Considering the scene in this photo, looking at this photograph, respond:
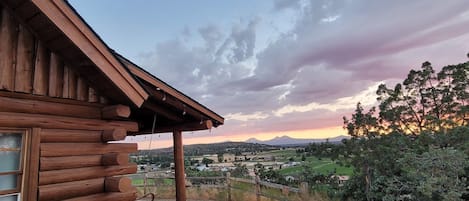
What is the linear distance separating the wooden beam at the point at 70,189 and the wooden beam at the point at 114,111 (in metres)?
0.92

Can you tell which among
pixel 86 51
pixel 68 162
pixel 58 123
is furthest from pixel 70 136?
pixel 86 51

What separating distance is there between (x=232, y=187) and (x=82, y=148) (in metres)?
9.49

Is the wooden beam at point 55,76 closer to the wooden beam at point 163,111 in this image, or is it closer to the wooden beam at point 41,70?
the wooden beam at point 41,70

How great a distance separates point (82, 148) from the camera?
439cm

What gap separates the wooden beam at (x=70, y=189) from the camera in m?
3.82

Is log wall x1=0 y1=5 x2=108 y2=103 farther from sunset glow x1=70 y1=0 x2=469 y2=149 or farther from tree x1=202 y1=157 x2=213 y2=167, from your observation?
tree x1=202 y1=157 x2=213 y2=167

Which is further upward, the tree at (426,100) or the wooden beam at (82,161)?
the tree at (426,100)

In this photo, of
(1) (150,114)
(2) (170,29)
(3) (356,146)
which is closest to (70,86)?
(1) (150,114)

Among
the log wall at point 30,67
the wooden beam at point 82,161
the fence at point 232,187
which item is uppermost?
the log wall at point 30,67

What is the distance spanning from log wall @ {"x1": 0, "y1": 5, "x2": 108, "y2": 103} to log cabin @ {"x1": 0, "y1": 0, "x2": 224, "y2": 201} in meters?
0.01

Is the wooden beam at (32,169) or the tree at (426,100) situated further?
the tree at (426,100)

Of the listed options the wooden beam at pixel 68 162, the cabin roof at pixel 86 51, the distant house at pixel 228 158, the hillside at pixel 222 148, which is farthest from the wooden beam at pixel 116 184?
the hillside at pixel 222 148

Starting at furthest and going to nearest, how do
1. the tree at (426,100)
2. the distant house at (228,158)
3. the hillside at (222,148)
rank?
1. the hillside at (222,148)
2. the distant house at (228,158)
3. the tree at (426,100)

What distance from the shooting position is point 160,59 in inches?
659
